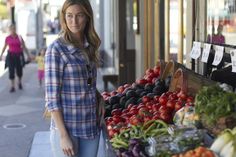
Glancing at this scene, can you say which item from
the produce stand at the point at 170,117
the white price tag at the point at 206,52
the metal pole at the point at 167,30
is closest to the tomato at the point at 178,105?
the produce stand at the point at 170,117

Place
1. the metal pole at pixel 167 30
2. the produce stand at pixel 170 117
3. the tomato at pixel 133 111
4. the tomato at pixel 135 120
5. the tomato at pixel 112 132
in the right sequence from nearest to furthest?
1. the produce stand at pixel 170 117
2. the tomato at pixel 112 132
3. the tomato at pixel 135 120
4. the tomato at pixel 133 111
5. the metal pole at pixel 167 30

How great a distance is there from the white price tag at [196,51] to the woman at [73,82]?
2596 mm

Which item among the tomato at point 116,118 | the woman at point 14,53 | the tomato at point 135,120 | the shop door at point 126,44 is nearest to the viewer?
the tomato at point 135,120

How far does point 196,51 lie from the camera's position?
6.29m

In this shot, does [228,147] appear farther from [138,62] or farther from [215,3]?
[138,62]

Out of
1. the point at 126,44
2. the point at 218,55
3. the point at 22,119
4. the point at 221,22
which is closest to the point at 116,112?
the point at 218,55

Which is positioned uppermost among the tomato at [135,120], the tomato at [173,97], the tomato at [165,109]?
the tomato at [173,97]

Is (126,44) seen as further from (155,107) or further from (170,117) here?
(170,117)

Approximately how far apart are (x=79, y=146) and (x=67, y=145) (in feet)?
0.84

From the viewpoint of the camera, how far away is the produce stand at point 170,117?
11.6 ft

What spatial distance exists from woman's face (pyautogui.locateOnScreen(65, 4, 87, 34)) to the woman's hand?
77 centimetres

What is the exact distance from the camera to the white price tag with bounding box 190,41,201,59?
6227 mm

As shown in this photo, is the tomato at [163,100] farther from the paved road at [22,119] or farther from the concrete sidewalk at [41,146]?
the paved road at [22,119]

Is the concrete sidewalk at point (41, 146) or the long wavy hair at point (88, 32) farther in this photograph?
the concrete sidewalk at point (41, 146)
